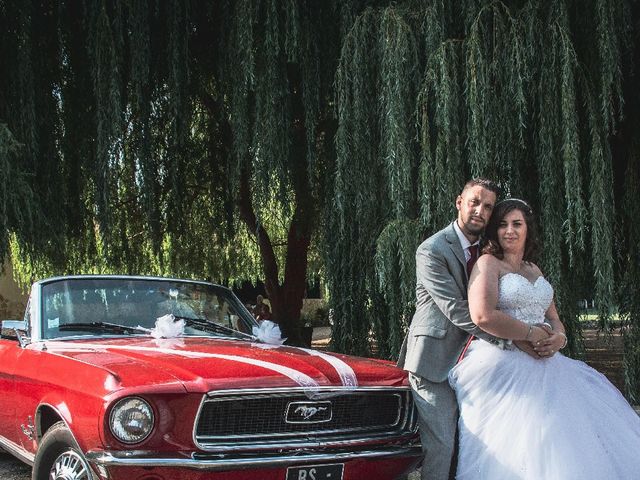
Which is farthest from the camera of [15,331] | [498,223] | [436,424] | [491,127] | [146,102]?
[146,102]

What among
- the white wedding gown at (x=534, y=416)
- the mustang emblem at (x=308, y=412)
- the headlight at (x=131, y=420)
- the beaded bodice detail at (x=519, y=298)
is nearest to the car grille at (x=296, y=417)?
the mustang emblem at (x=308, y=412)

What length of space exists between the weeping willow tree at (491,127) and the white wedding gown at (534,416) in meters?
2.86

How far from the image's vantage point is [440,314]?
4207 millimetres

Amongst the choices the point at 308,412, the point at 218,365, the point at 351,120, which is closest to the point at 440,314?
the point at 308,412

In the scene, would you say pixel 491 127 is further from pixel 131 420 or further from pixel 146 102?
pixel 131 420

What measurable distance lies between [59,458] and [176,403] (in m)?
0.85

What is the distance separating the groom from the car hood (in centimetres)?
22

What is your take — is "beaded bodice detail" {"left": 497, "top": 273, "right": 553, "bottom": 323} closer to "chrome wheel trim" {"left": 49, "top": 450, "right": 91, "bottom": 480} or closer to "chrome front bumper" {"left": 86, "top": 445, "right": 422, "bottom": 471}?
"chrome front bumper" {"left": 86, "top": 445, "right": 422, "bottom": 471}

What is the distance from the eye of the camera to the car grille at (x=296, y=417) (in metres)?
3.64

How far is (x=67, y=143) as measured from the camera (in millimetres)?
9406

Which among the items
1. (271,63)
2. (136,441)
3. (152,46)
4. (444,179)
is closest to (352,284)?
(444,179)

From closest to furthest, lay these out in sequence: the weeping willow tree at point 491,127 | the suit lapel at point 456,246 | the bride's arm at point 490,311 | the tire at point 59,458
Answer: the tire at point 59,458 < the bride's arm at point 490,311 < the suit lapel at point 456,246 < the weeping willow tree at point 491,127

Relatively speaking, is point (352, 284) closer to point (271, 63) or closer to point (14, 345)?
point (271, 63)

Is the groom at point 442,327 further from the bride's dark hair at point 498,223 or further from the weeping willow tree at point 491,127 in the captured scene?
the weeping willow tree at point 491,127
